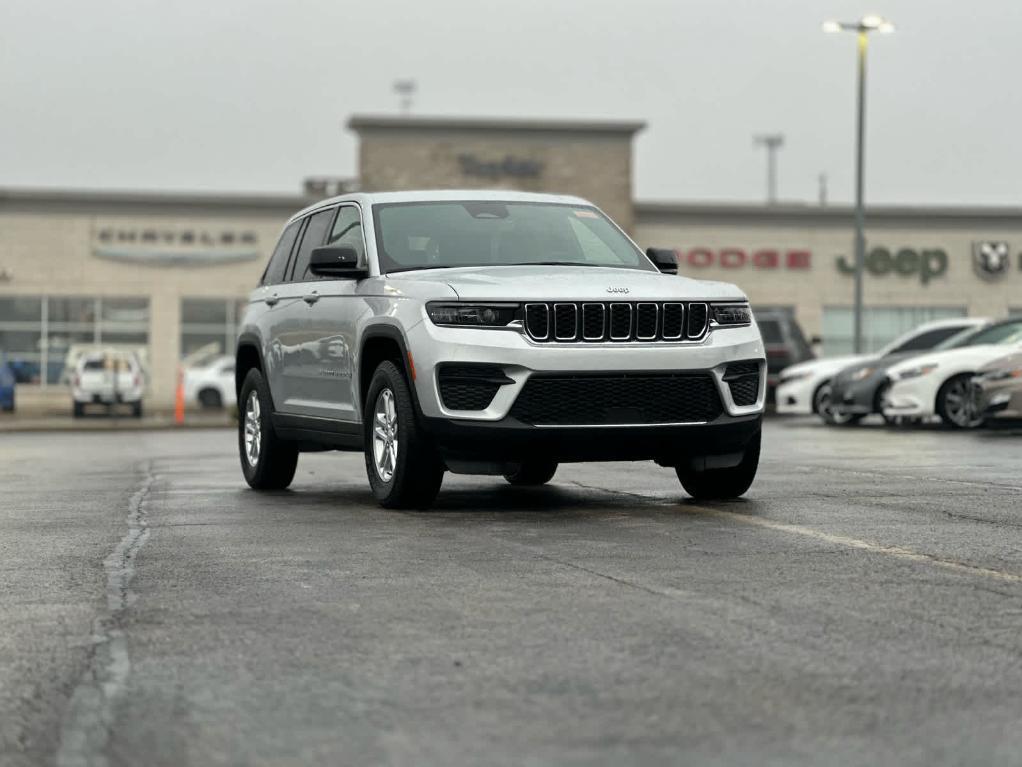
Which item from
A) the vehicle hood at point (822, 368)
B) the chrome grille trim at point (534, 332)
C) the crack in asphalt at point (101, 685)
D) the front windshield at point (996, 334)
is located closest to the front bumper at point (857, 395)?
the front windshield at point (996, 334)

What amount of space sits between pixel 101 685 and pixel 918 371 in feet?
60.4

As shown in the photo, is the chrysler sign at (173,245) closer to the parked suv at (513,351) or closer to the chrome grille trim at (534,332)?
the parked suv at (513,351)

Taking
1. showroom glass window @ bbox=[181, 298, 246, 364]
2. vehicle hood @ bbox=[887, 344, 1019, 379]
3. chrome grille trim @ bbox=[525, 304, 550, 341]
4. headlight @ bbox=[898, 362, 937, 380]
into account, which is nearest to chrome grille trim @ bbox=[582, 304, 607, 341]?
chrome grille trim @ bbox=[525, 304, 550, 341]

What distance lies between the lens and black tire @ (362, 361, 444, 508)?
1003cm

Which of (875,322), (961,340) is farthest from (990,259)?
(961,340)

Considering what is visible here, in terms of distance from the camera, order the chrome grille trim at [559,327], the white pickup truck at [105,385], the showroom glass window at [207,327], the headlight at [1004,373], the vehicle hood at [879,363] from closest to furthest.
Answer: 1. the chrome grille trim at [559,327]
2. the headlight at [1004,373]
3. the vehicle hood at [879,363]
4. the white pickup truck at [105,385]
5. the showroom glass window at [207,327]

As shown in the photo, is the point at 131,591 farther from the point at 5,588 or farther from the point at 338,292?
the point at 338,292

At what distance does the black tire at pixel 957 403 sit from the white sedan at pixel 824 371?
2.56 metres

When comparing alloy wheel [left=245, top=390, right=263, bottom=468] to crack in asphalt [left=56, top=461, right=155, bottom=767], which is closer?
crack in asphalt [left=56, top=461, right=155, bottom=767]

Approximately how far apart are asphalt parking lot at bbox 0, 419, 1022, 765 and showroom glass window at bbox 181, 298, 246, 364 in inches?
1649

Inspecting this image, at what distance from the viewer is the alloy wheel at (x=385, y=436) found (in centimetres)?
1032

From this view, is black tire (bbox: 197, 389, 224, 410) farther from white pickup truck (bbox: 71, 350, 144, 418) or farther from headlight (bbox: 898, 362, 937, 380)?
headlight (bbox: 898, 362, 937, 380)

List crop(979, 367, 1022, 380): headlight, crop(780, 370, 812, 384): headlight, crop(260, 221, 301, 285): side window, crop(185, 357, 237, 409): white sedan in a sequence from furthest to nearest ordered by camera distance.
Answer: crop(185, 357, 237, 409): white sedan → crop(780, 370, 812, 384): headlight → crop(979, 367, 1022, 380): headlight → crop(260, 221, 301, 285): side window

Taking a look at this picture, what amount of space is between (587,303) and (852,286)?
46432 millimetres
